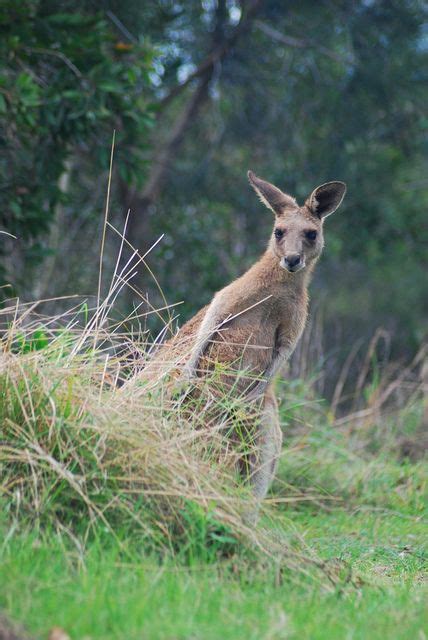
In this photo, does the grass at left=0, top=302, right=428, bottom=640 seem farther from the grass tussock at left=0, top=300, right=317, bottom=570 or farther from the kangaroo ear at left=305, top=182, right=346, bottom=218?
the kangaroo ear at left=305, top=182, right=346, bottom=218

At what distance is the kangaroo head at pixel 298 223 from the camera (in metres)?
5.65

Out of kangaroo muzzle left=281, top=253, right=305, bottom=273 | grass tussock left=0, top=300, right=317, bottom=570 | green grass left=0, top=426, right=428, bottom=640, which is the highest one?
kangaroo muzzle left=281, top=253, right=305, bottom=273

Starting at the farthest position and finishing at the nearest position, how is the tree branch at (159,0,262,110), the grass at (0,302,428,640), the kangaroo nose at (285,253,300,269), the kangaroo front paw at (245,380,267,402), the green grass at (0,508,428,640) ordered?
the tree branch at (159,0,262,110) < the kangaroo nose at (285,253,300,269) < the kangaroo front paw at (245,380,267,402) < the grass at (0,302,428,640) < the green grass at (0,508,428,640)

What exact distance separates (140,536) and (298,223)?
260cm

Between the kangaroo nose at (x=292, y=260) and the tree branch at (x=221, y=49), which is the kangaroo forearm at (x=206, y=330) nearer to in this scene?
the kangaroo nose at (x=292, y=260)

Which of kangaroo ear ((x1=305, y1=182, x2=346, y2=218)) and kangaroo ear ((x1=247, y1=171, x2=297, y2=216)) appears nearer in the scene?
kangaroo ear ((x1=305, y1=182, x2=346, y2=218))

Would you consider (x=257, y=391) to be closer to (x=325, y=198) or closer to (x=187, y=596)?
(x=325, y=198)

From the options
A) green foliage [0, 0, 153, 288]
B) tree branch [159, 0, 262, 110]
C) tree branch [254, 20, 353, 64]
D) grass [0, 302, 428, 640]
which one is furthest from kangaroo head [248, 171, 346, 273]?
tree branch [159, 0, 262, 110]

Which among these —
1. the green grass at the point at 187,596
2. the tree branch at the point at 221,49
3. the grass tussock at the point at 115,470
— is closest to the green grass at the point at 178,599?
the green grass at the point at 187,596

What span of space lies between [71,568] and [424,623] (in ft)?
4.55

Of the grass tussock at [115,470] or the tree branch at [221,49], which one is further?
the tree branch at [221,49]

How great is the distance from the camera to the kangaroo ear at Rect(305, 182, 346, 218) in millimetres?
5941

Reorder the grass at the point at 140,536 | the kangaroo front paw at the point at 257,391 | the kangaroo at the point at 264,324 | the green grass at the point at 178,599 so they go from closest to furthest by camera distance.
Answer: the green grass at the point at 178,599 < the grass at the point at 140,536 < the kangaroo front paw at the point at 257,391 < the kangaroo at the point at 264,324

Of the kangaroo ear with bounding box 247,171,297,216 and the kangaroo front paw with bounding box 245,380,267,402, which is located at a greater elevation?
the kangaroo ear with bounding box 247,171,297,216
